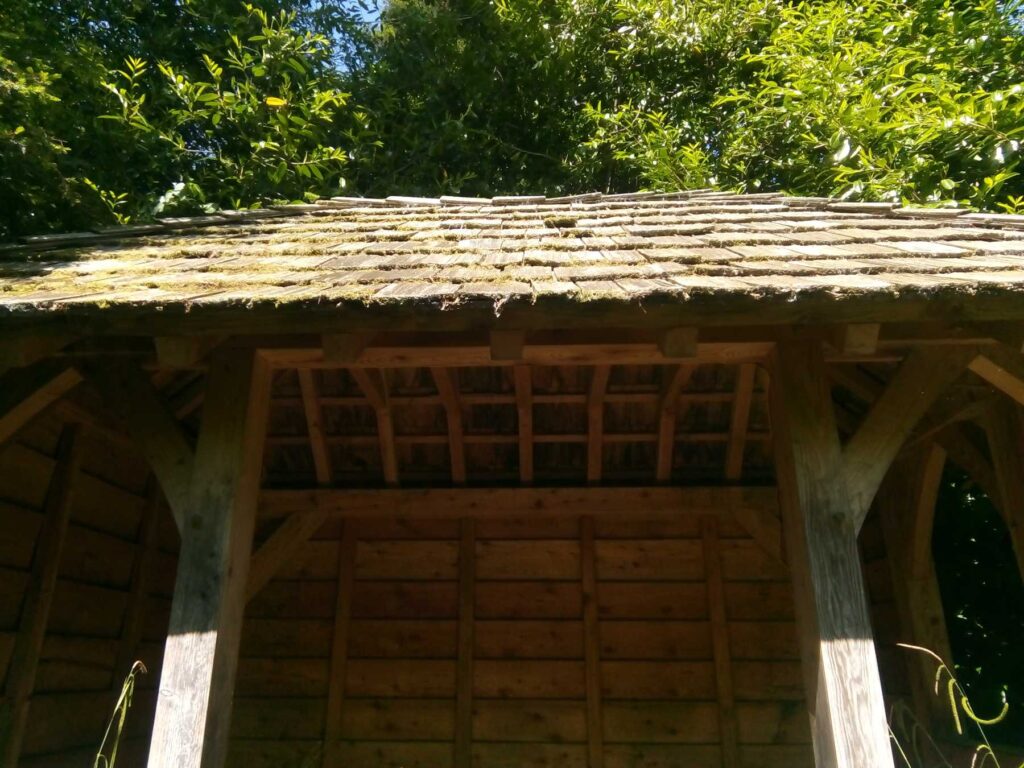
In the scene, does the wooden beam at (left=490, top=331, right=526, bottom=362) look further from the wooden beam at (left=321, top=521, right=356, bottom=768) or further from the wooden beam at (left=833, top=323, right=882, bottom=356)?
the wooden beam at (left=321, top=521, right=356, bottom=768)

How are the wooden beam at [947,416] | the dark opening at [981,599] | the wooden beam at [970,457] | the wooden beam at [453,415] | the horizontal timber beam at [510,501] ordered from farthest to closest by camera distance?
the dark opening at [981,599]
the horizontal timber beam at [510,501]
the wooden beam at [453,415]
the wooden beam at [970,457]
the wooden beam at [947,416]

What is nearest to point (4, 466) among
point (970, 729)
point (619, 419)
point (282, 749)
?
point (282, 749)

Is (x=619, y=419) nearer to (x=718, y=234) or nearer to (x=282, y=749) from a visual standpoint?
(x=718, y=234)

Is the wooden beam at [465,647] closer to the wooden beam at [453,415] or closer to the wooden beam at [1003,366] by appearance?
the wooden beam at [453,415]

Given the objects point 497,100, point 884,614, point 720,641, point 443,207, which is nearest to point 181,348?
point 443,207

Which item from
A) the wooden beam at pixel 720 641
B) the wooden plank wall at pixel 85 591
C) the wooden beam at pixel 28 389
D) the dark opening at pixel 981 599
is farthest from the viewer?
the dark opening at pixel 981 599

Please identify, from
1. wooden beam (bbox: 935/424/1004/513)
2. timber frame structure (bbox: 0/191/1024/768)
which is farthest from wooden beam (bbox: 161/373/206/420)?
wooden beam (bbox: 935/424/1004/513)

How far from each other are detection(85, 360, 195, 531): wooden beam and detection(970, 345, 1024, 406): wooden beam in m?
2.80

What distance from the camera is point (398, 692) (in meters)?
5.00

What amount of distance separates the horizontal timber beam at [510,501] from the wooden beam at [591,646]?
0.48 m

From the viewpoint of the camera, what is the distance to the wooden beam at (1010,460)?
3.23 meters

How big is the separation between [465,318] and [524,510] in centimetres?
264

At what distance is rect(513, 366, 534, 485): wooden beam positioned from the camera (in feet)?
14.0

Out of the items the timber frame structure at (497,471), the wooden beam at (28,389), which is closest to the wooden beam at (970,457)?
the timber frame structure at (497,471)
